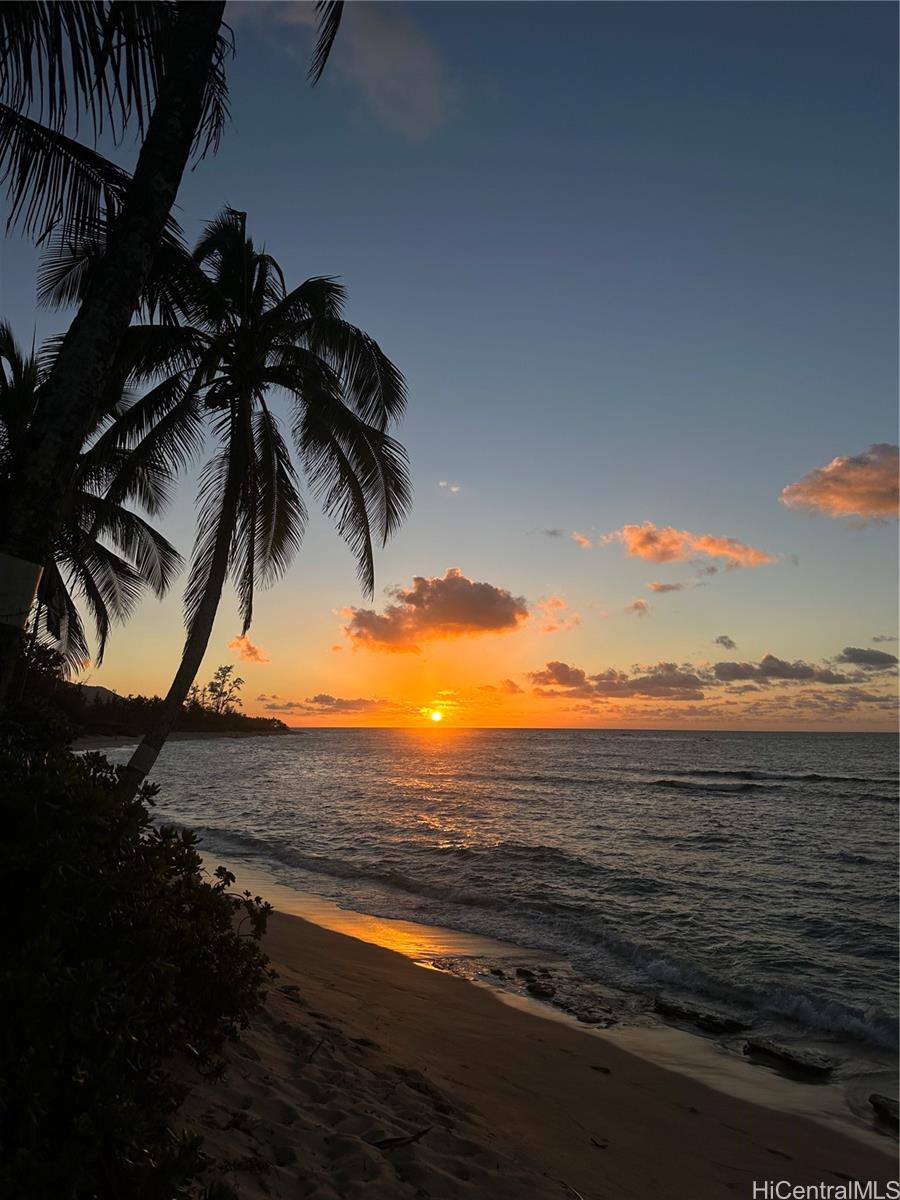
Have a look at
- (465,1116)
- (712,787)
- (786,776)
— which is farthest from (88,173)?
(786,776)

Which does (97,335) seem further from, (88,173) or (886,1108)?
(886,1108)

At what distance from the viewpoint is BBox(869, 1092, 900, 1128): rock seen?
6.58 m

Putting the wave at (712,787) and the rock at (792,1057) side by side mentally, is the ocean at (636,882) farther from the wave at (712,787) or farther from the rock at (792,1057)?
the wave at (712,787)

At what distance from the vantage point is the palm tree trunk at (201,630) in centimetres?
920

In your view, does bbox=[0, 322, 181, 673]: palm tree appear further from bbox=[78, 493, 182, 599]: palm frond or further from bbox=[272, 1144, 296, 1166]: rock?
bbox=[272, 1144, 296, 1166]: rock

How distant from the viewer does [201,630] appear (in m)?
9.80

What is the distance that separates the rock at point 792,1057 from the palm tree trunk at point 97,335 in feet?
28.1

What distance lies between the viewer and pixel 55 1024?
2.69 m

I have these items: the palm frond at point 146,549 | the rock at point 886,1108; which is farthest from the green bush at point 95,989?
the palm frond at point 146,549

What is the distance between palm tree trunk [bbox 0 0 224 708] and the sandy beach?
312 centimetres

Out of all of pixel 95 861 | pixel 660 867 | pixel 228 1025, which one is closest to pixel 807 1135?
pixel 228 1025

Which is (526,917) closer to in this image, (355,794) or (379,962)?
(379,962)

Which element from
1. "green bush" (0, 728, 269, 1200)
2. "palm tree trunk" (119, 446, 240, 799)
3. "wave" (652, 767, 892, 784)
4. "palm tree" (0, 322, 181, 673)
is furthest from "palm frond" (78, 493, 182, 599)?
"wave" (652, 767, 892, 784)

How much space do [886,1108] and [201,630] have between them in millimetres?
9300
